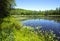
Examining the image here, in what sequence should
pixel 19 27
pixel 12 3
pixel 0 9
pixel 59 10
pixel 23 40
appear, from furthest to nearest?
pixel 59 10, pixel 12 3, pixel 0 9, pixel 19 27, pixel 23 40

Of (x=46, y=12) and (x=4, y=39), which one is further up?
(x=4, y=39)

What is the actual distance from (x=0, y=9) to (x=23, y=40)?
23.8ft

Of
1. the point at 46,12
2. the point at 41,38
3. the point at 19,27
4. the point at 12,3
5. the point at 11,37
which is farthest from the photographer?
the point at 46,12

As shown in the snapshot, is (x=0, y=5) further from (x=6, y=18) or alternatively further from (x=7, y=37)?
(x=7, y=37)

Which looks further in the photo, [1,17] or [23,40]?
[1,17]

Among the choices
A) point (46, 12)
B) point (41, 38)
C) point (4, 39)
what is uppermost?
point (4, 39)

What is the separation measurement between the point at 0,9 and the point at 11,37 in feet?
28.2

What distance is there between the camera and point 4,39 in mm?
8055

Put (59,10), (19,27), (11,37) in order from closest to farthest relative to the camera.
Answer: (11,37) → (19,27) → (59,10)

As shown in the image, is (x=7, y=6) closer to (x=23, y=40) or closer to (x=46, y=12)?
(x=23, y=40)

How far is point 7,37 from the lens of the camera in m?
8.03

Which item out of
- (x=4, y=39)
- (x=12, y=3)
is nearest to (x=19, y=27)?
(x=12, y=3)

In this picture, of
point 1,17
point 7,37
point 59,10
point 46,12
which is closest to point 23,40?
point 7,37

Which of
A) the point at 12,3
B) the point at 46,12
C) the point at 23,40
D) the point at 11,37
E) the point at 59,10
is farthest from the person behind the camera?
the point at 46,12
